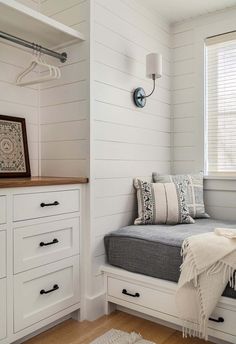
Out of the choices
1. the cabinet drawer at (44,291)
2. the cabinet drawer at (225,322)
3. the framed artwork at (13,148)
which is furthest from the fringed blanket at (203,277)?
the framed artwork at (13,148)

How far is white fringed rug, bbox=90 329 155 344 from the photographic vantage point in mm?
1760

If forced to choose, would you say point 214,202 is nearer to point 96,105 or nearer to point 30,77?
point 96,105

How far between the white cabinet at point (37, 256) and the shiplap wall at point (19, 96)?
1.89 feet

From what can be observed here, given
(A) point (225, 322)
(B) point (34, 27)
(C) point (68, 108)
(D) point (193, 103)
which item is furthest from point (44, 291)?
(D) point (193, 103)

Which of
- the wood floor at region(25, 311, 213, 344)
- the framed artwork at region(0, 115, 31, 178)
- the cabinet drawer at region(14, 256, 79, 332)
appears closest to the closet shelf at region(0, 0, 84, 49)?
the framed artwork at region(0, 115, 31, 178)

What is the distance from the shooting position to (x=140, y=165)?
2.58 metres

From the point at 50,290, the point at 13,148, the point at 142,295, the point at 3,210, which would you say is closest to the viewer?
the point at 3,210

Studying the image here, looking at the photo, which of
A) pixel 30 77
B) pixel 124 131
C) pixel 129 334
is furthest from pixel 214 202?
pixel 30 77

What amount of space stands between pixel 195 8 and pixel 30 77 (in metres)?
1.58

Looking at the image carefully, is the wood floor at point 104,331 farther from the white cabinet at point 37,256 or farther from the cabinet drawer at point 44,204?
the cabinet drawer at point 44,204

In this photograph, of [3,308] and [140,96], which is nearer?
[3,308]

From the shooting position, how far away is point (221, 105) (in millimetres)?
2773

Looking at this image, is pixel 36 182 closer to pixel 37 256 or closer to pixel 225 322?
pixel 37 256

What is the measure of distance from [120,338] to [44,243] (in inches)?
28.0
